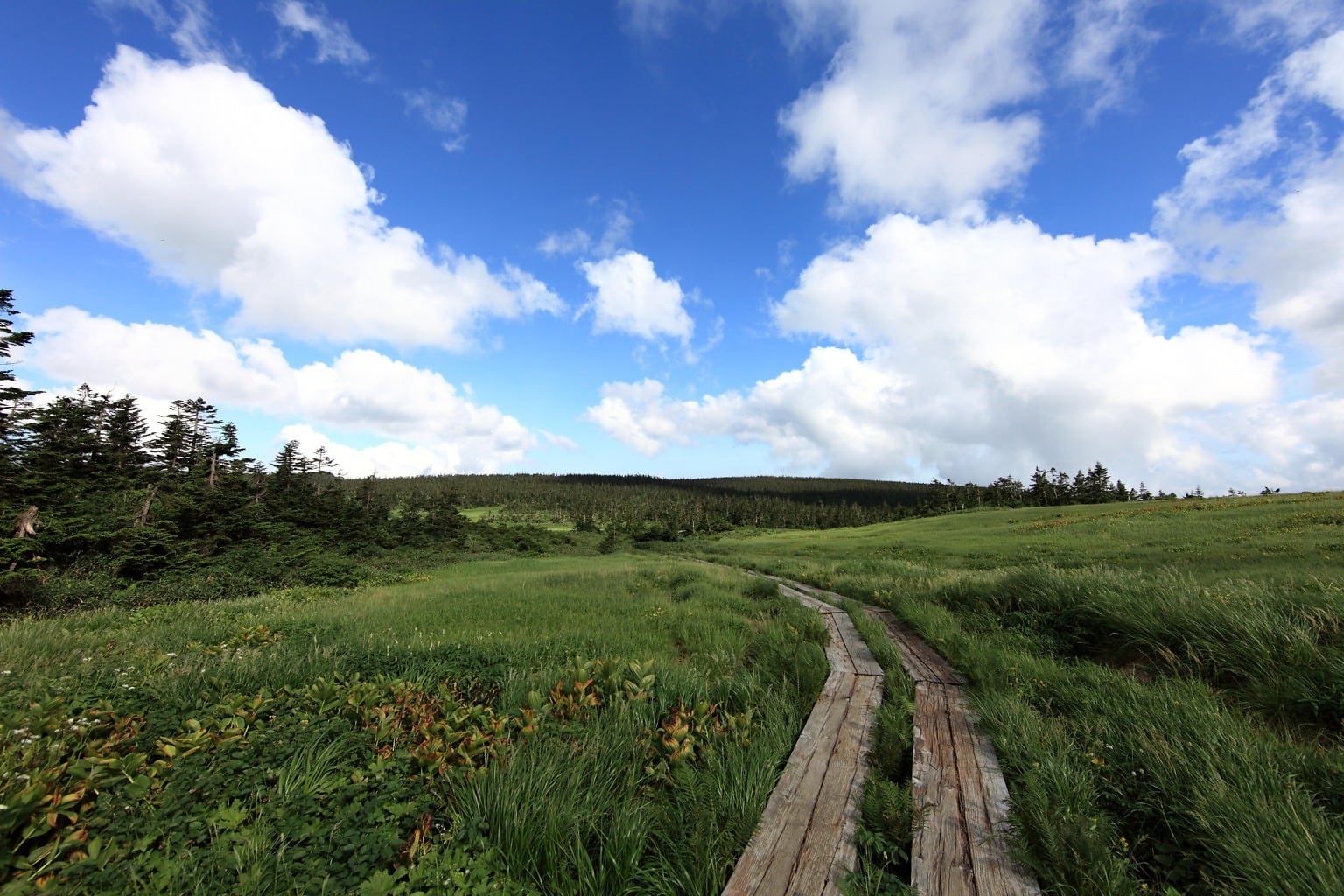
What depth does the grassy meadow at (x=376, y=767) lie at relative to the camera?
2883 millimetres

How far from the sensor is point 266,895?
2.70 meters

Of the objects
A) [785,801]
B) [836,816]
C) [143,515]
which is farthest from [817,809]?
[143,515]

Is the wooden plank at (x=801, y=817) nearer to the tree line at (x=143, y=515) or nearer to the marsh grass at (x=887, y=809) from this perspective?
the marsh grass at (x=887, y=809)

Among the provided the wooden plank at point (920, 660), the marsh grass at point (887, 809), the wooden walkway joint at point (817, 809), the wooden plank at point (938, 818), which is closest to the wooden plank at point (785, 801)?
the wooden walkway joint at point (817, 809)

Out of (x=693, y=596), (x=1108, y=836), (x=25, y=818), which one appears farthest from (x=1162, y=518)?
(x=25, y=818)

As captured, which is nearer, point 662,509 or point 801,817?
point 801,817

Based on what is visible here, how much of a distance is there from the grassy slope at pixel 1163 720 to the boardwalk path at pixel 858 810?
266 mm

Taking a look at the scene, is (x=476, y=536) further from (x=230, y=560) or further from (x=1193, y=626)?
(x=1193, y=626)

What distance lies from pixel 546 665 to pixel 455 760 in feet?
8.90

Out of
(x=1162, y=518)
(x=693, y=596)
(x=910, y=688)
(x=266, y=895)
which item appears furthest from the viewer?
(x=1162, y=518)

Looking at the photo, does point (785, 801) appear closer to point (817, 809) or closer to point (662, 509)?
point (817, 809)

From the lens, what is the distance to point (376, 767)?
3.82 meters

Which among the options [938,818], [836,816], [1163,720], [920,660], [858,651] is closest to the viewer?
[938,818]

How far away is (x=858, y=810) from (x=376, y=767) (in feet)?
12.7
